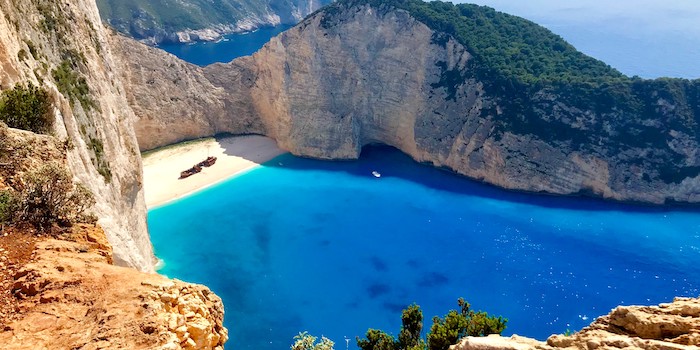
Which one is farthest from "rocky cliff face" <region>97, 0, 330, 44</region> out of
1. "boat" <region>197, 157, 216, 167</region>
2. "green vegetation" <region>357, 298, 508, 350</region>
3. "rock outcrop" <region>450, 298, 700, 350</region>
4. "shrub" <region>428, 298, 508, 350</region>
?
"rock outcrop" <region>450, 298, 700, 350</region>

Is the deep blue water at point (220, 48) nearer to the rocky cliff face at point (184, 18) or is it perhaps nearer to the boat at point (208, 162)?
the rocky cliff face at point (184, 18)

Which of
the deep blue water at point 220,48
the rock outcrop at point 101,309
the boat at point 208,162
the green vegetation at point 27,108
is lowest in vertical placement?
the boat at point 208,162

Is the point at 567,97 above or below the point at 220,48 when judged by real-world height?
below

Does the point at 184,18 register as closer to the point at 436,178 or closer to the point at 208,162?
the point at 208,162

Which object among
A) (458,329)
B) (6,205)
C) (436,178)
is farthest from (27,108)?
(436,178)

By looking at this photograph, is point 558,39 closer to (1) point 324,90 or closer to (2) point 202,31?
(1) point 324,90

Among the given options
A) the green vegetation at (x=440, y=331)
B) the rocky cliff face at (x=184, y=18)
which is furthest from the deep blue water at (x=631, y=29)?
the rocky cliff face at (x=184, y=18)
